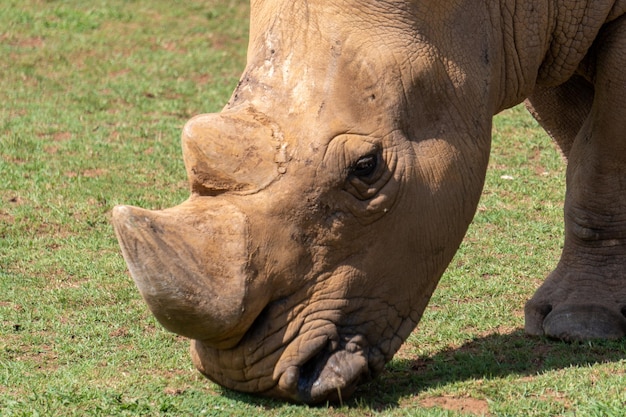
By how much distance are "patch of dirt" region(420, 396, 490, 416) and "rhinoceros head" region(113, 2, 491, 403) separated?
29cm

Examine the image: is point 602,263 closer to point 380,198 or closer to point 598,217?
point 598,217

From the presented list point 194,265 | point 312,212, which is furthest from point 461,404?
point 194,265

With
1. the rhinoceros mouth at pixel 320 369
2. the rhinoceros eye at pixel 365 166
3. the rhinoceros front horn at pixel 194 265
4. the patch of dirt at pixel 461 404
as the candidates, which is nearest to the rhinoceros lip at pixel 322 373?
the rhinoceros mouth at pixel 320 369

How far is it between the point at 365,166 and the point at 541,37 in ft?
4.25

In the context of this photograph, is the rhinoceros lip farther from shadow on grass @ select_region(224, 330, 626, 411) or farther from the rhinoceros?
shadow on grass @ select_region(224, 330, 626, 411)

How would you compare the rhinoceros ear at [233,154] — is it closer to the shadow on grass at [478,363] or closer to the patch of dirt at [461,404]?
the shadow on grass at [478,363]

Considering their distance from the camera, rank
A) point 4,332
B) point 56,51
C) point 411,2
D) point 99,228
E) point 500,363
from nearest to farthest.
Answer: point 411,2 < point 500,363 < point 4,332 < point 99,228 < point 56,51

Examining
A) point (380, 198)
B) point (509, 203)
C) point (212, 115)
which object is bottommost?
point (509, 203)

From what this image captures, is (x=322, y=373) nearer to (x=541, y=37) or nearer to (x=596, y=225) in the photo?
(x=541, y=37)

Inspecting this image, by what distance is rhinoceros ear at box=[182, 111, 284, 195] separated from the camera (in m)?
4.95

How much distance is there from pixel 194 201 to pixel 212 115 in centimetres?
34

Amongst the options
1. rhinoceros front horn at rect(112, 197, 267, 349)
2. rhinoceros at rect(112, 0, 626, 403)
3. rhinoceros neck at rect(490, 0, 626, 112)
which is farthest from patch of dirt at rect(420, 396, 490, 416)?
rhinoceros neck at rect(490, 0, 626, 112)

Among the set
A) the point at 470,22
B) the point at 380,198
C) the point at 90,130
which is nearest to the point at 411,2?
the point at 470,22

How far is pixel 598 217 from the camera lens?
666 centimetres
